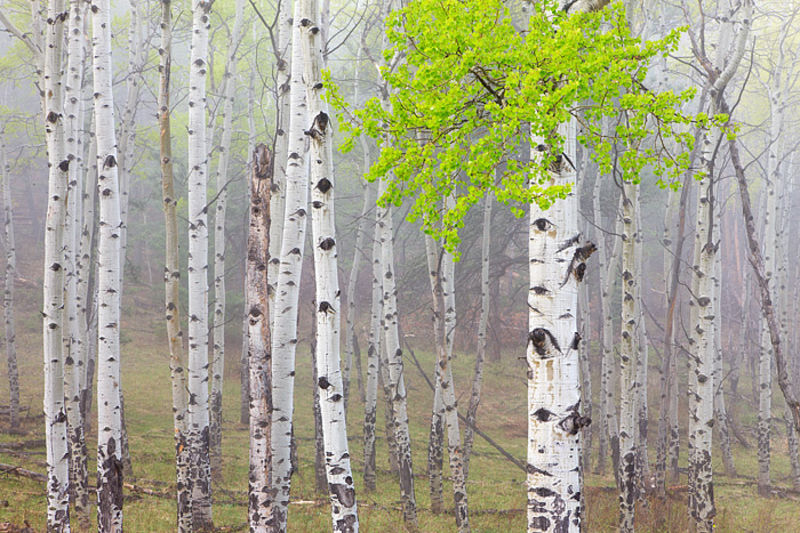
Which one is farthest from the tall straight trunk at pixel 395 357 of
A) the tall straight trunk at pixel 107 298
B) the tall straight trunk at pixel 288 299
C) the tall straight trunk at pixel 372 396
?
the tall straight trunk at pixel 107 298

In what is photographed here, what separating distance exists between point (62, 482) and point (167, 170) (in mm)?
3906

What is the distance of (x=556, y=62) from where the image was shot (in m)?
3.11

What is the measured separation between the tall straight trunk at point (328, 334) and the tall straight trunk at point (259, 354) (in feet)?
4.18

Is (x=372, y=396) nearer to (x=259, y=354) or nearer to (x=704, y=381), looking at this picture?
(x=259, y=354)

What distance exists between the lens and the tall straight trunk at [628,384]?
7652mm

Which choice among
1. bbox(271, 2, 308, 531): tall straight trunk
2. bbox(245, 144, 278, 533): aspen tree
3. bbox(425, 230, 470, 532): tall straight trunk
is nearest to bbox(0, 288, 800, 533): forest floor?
bbox(425, 230, 470, 532): tall straight trunk

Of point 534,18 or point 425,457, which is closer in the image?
point 534,18

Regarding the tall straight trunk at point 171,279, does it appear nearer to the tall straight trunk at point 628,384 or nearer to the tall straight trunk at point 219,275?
the tall straight trunk at point 219,275

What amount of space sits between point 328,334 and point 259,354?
1673mm

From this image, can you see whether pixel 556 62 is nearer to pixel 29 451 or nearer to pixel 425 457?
pixel 29 451

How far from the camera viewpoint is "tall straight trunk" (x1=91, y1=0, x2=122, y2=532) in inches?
240

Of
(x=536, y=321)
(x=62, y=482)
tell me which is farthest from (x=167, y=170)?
(x=536, y=321)

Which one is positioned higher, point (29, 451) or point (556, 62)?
point (556, 62)

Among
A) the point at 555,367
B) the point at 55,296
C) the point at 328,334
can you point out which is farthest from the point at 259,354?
the point at 555,367
